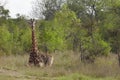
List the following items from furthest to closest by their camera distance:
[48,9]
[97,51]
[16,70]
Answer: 1. [48,9]
2. [97,51]
3. [16,70]

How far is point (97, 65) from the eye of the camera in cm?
1712

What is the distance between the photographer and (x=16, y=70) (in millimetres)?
15227

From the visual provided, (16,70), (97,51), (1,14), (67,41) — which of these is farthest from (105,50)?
(1,14)

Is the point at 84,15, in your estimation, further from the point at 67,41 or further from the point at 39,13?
the point at 39,13

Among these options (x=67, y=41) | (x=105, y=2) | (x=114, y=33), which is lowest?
(x=67, y=41)

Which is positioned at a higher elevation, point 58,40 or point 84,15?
point 84,15

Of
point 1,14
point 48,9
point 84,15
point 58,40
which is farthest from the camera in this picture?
point 48,9

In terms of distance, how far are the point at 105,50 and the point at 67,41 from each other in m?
8.09

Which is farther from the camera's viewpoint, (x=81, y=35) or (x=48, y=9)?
(x=48, y=9)

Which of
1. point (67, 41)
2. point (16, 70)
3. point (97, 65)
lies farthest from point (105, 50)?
point (67, 41)

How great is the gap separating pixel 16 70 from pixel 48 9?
22302 mm

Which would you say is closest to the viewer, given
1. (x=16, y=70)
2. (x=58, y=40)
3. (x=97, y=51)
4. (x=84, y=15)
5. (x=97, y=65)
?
(x=16, y=70)

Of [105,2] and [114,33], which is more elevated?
[105,2]

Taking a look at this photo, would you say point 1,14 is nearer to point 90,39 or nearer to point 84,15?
point 84,15
